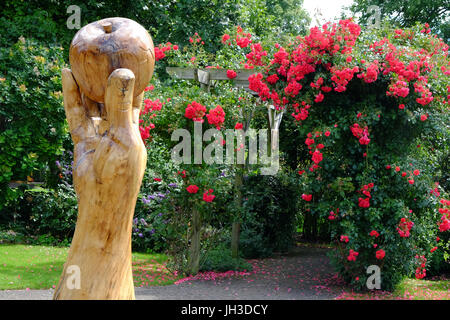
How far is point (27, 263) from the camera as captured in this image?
26.9 ft

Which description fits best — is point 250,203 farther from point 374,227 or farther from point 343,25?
point 343,25

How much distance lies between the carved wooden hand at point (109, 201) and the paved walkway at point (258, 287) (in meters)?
3.49

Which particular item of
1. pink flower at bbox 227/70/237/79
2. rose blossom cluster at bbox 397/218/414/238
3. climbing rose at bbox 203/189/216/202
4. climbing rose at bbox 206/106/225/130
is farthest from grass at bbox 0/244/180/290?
pink flower at bbox 227/70/237/79

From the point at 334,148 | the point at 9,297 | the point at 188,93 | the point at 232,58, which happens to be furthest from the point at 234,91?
the point at 9,297

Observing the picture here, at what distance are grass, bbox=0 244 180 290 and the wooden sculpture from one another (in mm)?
4223

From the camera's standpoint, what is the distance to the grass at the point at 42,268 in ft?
22.3

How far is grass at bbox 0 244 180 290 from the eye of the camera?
6.80m

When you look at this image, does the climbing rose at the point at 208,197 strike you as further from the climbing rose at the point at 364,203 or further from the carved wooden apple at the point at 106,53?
the carved wooden apple at the point at 106,53

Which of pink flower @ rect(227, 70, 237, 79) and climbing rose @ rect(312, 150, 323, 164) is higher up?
pink flower @ rect(227, 70, 237, 79)

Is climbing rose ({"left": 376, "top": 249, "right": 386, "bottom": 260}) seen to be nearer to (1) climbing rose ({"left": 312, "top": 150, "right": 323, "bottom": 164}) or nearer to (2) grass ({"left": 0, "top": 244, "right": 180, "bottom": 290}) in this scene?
(1) climbing rose ({"left": 312, "top": 150, "right": 323, "bottom": 164})

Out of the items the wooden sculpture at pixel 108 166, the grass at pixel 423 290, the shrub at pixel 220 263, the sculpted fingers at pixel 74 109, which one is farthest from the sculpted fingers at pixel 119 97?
the shrub at pixel 220 263

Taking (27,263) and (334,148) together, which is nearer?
(334,148)

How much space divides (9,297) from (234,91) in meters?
5.87

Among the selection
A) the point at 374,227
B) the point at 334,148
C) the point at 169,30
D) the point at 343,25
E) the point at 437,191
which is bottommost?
the point at 374,227
